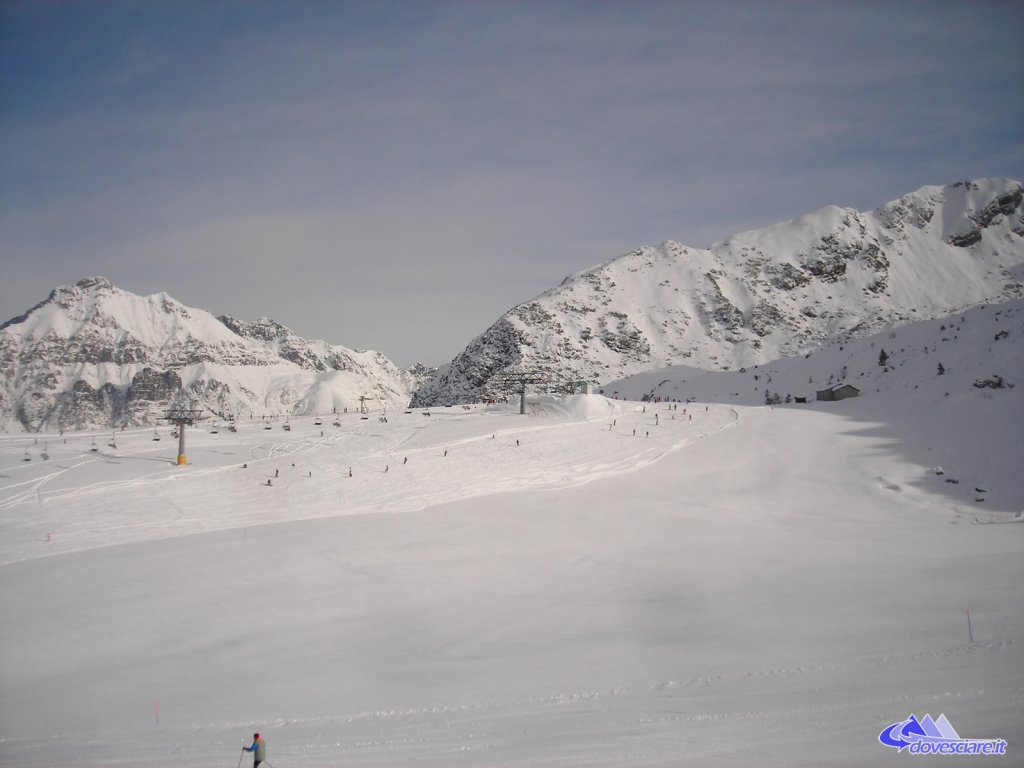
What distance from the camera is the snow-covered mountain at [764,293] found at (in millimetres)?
125812

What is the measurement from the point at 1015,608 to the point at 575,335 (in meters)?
115

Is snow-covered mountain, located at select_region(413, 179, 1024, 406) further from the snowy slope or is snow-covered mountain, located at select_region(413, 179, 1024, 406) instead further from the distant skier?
the distant skier

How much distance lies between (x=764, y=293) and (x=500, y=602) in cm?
13578

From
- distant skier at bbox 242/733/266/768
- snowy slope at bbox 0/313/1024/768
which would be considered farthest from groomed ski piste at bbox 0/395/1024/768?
distant skier at bbox 242/733/266/768

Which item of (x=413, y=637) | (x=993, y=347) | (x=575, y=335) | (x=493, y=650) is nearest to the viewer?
(x=493, y=650)

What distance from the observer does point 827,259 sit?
15000 centimetres

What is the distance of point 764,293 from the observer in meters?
144

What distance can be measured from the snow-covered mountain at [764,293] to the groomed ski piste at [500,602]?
7699 cm

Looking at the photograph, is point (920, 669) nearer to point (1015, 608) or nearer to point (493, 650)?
point (1015, 608)

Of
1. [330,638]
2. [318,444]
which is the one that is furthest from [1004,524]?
[318,444]

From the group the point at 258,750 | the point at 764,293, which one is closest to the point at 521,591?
the point at 258,750

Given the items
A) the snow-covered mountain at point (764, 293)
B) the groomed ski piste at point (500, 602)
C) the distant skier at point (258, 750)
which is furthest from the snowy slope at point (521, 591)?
the snow-covered mountain at point (764, 293)

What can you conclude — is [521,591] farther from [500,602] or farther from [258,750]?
[258,750]

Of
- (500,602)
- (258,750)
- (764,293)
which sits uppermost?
(764,293)
